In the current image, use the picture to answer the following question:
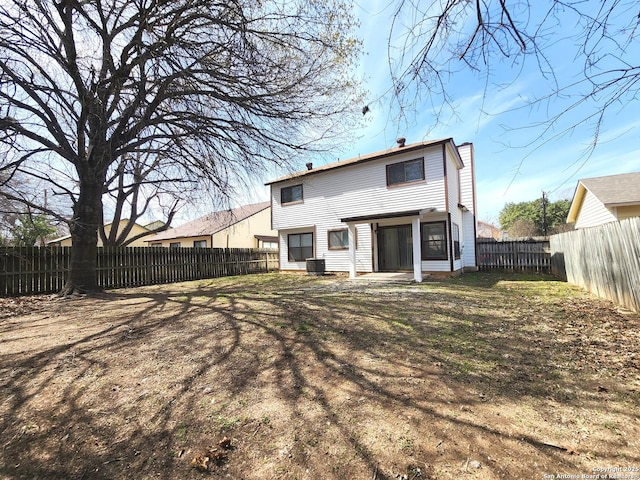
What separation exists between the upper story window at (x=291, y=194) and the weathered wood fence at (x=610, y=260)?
38.5 ft

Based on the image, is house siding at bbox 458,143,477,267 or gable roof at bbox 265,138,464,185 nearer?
gable roof at bbox 265,138,464,185

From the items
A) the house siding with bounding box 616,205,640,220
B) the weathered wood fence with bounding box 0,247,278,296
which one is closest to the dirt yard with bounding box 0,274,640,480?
the weathered wood fence with bounding box 0,247,278,296

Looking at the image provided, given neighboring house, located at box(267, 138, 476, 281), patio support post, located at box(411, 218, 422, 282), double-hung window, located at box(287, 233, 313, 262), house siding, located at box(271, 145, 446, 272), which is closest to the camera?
patio support post, located at box(411, 218, 422, 282)

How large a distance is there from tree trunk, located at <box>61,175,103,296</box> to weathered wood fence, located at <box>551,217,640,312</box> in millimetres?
12417

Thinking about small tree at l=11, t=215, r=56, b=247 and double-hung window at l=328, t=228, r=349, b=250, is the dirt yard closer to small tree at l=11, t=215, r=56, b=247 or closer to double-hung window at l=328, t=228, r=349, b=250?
small tree at l=11, t=215, r=56, b=247

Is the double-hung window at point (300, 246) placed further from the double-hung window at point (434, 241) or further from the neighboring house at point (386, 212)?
the double-hung window at point (434, 241)

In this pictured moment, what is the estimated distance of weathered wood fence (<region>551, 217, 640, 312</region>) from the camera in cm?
550

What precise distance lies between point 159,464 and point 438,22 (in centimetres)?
390

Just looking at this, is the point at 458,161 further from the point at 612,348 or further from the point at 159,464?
the point at 159,464

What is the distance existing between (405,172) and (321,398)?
1158cm

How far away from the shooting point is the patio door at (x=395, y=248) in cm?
1341

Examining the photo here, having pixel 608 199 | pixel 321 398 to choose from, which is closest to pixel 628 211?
pixel 608 199

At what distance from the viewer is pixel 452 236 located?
12133 millimetres

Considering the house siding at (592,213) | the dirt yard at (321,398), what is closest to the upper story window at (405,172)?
the dirt yard at (321,398)
